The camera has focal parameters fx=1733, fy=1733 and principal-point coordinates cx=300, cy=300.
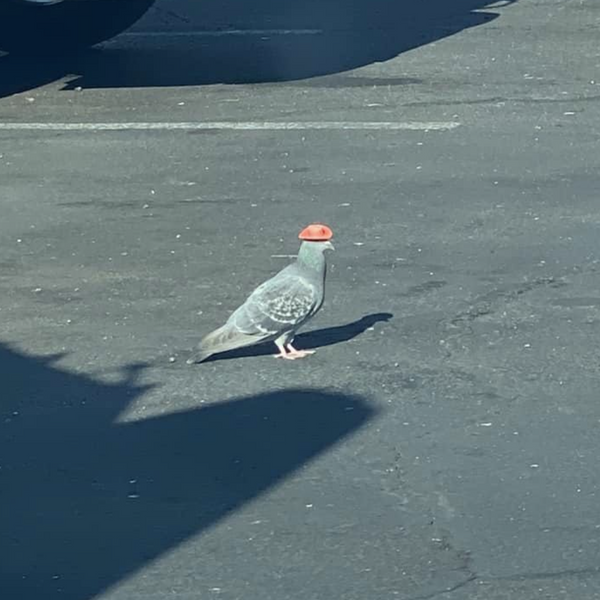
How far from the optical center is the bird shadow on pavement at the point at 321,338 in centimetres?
698

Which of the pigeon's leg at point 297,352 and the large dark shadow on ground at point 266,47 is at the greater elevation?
the pigeon's leg at point 297,352

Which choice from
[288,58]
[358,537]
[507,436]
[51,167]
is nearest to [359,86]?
[288,58]

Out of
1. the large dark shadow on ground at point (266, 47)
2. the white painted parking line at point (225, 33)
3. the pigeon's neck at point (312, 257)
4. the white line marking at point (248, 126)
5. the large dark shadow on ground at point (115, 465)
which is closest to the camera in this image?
the large dark shadow on ground at point (115, 465)

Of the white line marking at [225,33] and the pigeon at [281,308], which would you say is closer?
the pigeon at [281,308]

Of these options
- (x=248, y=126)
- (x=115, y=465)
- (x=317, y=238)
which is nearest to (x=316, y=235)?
(x=317, y=238)

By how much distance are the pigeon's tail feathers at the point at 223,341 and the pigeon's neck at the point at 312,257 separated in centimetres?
37

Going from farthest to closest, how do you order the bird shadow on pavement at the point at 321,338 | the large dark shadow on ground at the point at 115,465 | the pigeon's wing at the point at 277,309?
the bird shadow on pavement at the point at 321,338 < the pigeon's wing at the point at 277,309 < the large dark shadow on ground at the point at 115,465

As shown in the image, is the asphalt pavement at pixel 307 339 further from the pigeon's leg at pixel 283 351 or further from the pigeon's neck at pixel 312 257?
the pigeon's neck at pixel 312 257

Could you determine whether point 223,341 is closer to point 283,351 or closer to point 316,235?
point 283,351

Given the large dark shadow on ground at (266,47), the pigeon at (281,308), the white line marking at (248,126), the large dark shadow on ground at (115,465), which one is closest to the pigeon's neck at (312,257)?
the pigeon at (281,308)

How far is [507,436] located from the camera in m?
6.04

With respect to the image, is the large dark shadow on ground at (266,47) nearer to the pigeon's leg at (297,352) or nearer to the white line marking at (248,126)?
the white line marking at (248,126)

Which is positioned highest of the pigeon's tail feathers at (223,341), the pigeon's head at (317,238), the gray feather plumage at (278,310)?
the pigeon's head at (317,238)

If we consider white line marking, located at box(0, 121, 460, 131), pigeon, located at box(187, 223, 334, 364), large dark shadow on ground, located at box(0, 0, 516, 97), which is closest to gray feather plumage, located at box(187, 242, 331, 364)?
pigeon, located at box(187, 223, 334, 364)
